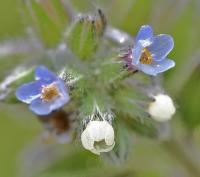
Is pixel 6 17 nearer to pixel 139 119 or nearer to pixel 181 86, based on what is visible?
pixel 181 86

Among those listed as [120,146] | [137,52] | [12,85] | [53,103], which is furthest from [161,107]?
[12,85]

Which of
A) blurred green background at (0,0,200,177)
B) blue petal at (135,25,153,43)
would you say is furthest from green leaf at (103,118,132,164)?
blurred green background at (0,0,200,177)

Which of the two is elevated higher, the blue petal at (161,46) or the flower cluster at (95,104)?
the blue petal at (161,46)

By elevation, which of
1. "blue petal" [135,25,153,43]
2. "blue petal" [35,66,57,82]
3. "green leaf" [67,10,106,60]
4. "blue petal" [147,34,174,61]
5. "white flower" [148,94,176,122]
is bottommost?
"white flower" [148,94,176,122]

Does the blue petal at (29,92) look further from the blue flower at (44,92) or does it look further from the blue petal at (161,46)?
the blue petal at (161,46)

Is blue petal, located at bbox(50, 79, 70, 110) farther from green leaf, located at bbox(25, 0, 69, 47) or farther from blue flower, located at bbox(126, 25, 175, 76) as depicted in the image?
green leaf, located at bbox(25, 0, 69, 47)

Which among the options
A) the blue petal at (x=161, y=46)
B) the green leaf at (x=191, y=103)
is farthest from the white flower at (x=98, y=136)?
the green leaf at (x=191, y=103)

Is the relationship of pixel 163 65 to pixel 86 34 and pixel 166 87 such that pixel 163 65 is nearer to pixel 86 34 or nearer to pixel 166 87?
pixel 86 34
